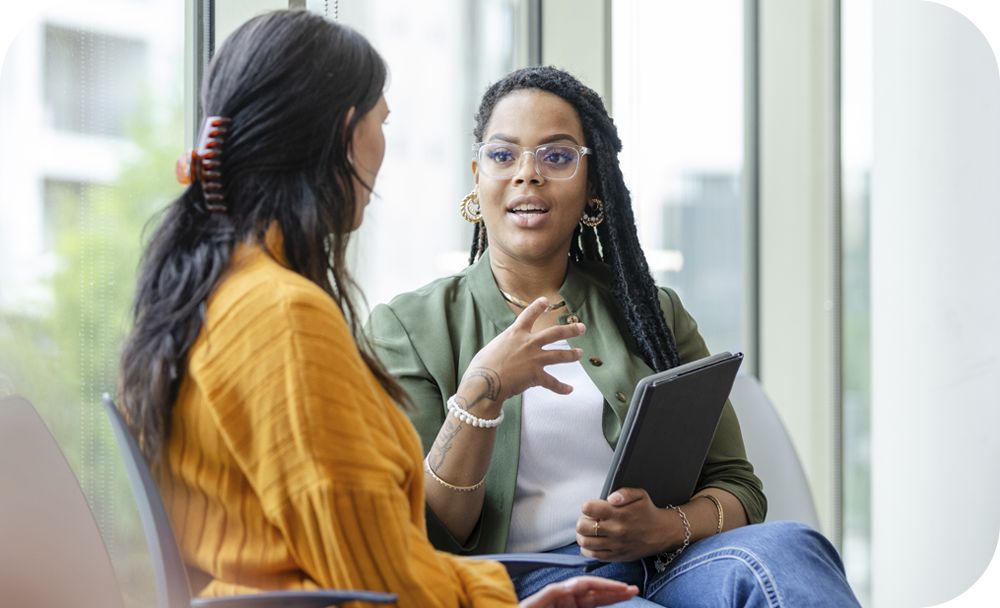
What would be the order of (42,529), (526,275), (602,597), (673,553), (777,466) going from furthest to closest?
(777,466) < (526,275) < (673,553) < (42,529) < (602,597)

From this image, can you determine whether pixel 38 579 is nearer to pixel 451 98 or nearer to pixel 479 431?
pixel 479 431

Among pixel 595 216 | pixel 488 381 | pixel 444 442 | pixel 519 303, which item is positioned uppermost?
pixel 595 216

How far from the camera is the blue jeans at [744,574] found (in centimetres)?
Answer: 155

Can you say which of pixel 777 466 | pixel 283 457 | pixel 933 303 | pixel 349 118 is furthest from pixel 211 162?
pixel 933 303

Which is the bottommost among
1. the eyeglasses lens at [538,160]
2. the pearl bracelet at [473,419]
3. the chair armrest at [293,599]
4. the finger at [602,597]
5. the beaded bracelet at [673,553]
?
the beaded bracelet at [673,553]

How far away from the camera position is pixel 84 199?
→ 192cm

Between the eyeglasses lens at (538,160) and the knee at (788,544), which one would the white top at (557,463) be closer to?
the knee at (788,544)

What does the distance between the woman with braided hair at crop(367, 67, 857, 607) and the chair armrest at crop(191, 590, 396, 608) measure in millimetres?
608

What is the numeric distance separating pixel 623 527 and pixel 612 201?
0.68 meters

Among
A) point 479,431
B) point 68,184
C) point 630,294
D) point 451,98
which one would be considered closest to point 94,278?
point 68,184

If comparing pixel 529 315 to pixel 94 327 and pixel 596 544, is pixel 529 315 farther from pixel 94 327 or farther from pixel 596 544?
pixel 94 327

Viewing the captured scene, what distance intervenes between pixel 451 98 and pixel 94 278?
1.18 metres

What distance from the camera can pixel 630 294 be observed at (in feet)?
6.60

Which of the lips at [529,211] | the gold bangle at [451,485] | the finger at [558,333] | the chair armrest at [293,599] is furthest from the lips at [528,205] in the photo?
the chair armrest at [293,599]
